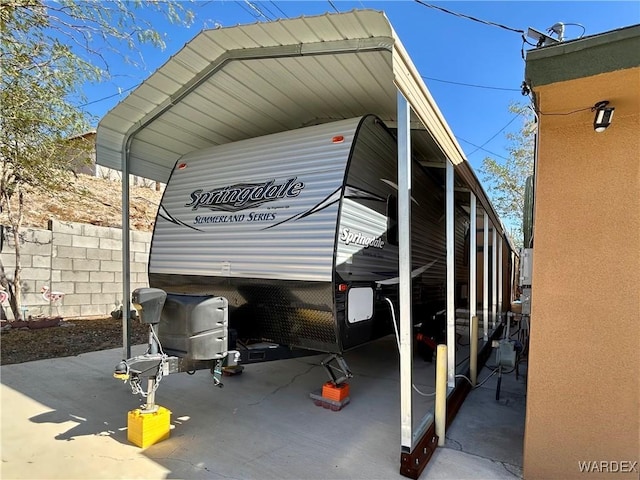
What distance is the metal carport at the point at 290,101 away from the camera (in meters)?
2.88

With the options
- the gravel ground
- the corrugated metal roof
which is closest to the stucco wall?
the corrugated metal roof

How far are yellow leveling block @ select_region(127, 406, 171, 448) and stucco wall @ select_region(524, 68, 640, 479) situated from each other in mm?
2747

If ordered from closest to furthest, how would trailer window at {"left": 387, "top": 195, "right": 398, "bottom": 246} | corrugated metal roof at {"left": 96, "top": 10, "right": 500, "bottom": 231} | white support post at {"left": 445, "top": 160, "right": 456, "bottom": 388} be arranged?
1. corrugated metal roof at {"left": 96, "top": 10, "right": 500, "bottom": 231}
2. white support post at {"left": 445, "top": 160, "right": 456, "bottom": 388}
3. trailer window at {"left": 387, "top": 195, "right": 398, "bottom": 246}

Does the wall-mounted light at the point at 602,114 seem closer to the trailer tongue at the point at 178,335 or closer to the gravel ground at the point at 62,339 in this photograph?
the trailer tongue at the point at 178,335

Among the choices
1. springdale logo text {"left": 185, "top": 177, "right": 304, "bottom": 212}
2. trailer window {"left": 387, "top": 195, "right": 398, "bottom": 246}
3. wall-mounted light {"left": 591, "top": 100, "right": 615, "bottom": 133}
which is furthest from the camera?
trailer window {"left": 387, "top": 195, "right": 398, "bottom": 246}

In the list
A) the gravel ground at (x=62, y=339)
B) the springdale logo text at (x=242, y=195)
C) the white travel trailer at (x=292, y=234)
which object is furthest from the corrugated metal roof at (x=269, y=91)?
the gravel ground at (x=62, y=339)

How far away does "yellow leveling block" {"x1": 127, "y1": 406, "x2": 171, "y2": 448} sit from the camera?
121 inches

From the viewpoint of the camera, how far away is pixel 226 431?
3422 millimetres

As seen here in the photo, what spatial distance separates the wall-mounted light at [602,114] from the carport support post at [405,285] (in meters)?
1.18

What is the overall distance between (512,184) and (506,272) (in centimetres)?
911

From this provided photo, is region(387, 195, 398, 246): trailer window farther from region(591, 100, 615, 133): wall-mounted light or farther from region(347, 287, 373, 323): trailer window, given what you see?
region(591, 100, 615, 133): wall-mounted light

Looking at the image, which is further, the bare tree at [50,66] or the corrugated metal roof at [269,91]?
the bare tree at [50,66]

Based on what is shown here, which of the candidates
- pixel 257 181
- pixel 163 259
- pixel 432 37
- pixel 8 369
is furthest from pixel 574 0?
pixel 8 369

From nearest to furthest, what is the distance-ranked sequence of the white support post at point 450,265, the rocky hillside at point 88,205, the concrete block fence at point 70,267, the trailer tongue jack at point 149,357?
the trailer tongue jack at point 149,357
the white support post at point 450,265
the concrete block fence at point 70,267
the rocky hillside at point 88,205
